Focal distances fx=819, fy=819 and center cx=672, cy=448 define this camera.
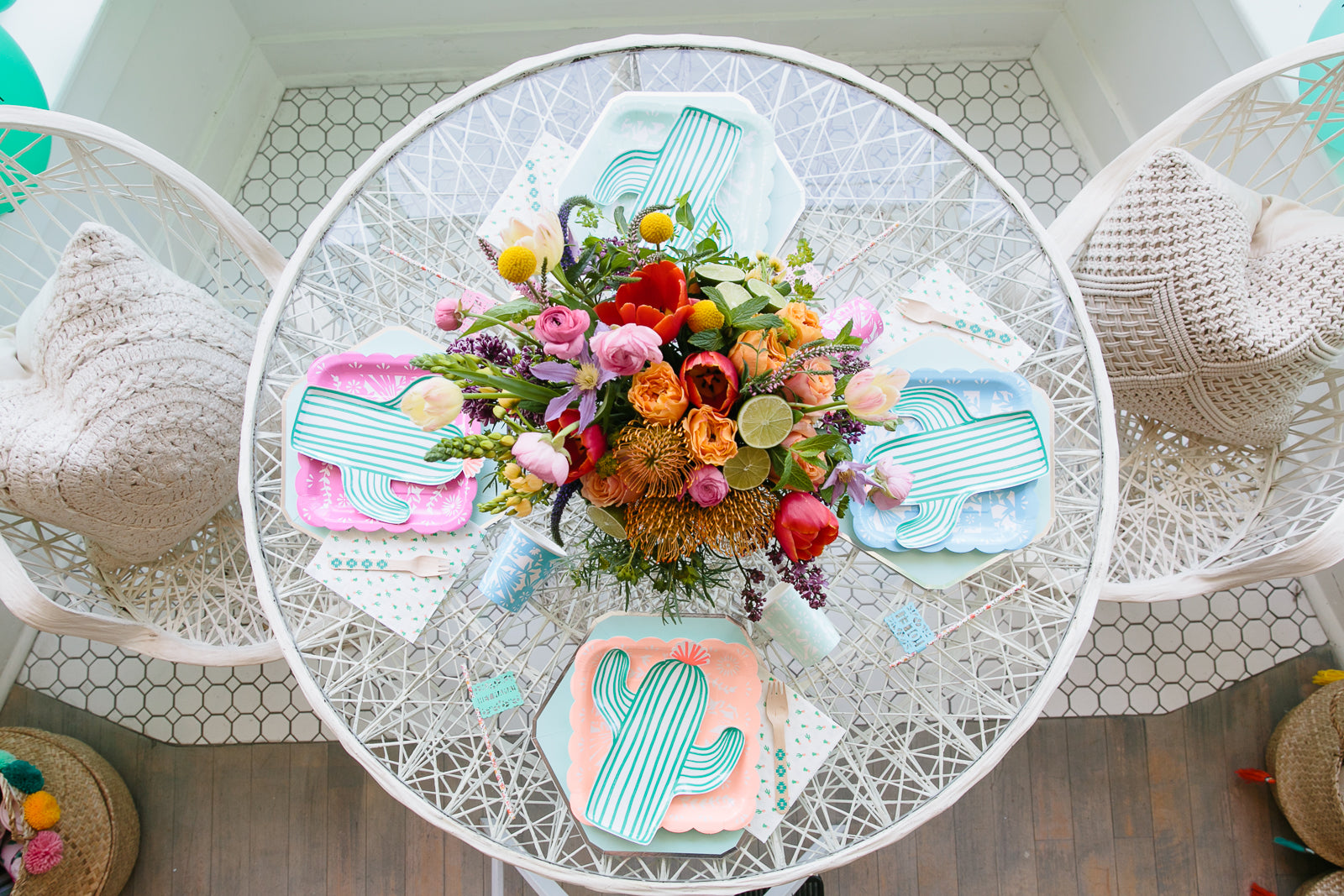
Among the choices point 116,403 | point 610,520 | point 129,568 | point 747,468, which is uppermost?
point 747,468

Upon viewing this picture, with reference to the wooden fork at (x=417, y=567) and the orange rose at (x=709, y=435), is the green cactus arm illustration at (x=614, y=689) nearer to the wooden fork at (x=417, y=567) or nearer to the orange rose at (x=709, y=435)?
the wooden fork at (x=417, y=567)

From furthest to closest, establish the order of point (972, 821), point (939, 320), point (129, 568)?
point (972, 821) → point (129, 568) → point (939, 320)

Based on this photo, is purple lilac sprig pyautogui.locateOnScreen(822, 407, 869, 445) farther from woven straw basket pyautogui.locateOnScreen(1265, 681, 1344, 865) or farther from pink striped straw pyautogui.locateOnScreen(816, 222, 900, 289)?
woven straw basket pyautogui.locateOnScreen(1265, 681, 1344, 865)

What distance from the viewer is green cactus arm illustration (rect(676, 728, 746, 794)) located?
1152mm

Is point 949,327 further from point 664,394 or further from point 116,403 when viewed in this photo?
point 116,403

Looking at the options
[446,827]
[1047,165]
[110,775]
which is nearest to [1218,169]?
[1047,165]

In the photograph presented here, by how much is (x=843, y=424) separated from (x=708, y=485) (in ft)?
0.72

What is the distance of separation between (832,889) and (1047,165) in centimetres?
193

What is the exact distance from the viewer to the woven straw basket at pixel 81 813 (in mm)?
1687

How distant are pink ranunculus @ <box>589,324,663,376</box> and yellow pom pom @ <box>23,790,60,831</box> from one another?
64.8 inches

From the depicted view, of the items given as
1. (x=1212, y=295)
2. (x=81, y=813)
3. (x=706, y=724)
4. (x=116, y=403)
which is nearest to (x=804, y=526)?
(x=706, y=724)

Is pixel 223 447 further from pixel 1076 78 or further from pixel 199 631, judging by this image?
pixel 1076 78

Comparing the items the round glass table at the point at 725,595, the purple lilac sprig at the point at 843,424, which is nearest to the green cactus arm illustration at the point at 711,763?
the round glass table at the point at 725,595

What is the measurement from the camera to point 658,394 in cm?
81
